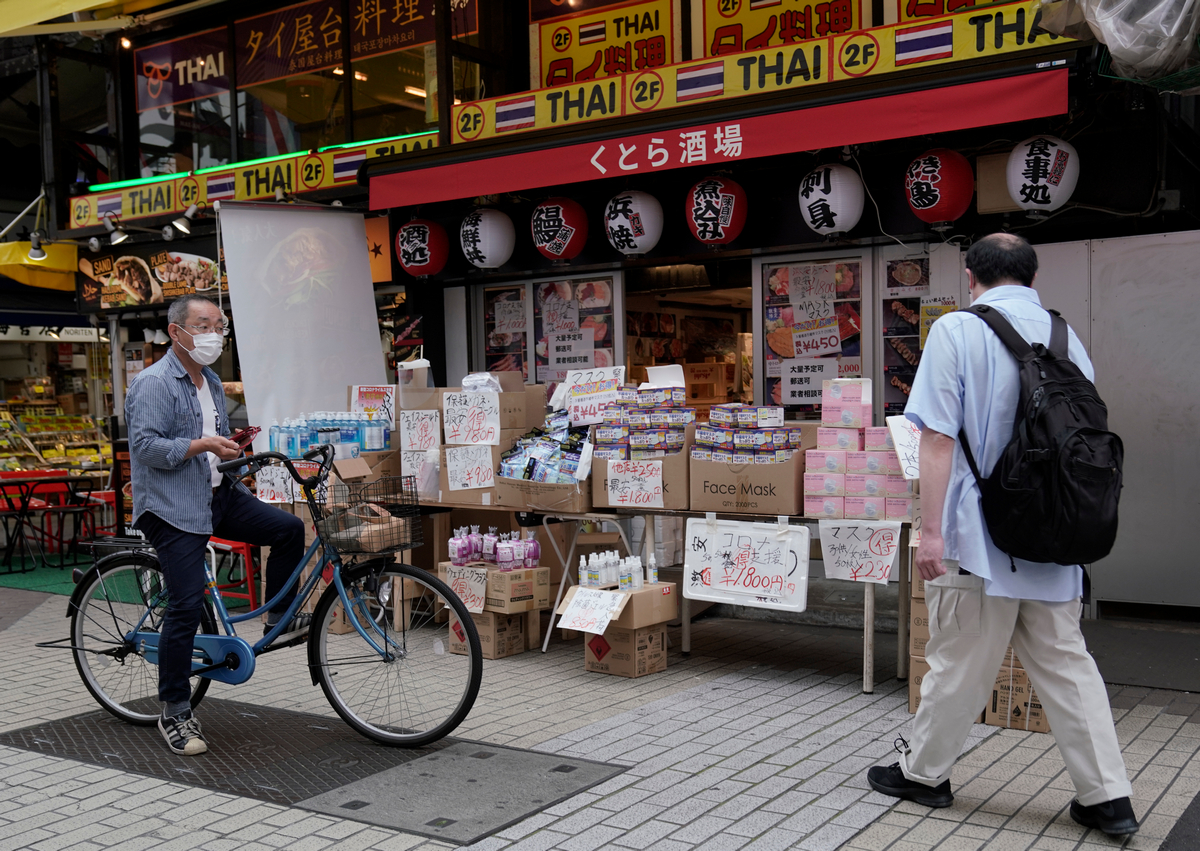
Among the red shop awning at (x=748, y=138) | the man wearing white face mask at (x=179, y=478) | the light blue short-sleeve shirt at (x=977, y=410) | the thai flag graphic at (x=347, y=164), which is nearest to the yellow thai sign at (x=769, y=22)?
the red shop awning at (x=748, y=138)

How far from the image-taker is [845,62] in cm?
743

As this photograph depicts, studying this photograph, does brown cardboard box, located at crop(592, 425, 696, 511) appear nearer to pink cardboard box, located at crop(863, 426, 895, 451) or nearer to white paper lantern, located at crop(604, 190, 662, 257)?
pink cardboard box, located at crop(863, 426, 895, 451)

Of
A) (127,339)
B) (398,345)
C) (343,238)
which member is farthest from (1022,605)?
(127,339)

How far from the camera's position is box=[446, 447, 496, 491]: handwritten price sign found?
7.20 metres

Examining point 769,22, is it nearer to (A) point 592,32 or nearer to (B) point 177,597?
(A) point 592,32

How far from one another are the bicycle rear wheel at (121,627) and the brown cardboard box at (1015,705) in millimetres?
4013

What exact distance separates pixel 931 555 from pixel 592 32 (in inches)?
303

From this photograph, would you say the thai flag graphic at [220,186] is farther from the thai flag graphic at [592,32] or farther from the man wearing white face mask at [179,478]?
the man wearing white face mask at [179,478]

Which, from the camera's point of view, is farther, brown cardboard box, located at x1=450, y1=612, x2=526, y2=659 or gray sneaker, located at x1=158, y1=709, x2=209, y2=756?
brown cardboard box, located at x1=450, y1=612, x2=526, y2=659

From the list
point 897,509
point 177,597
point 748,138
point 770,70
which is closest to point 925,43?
point 770,70

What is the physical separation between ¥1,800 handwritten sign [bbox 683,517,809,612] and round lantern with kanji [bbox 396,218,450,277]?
4.72 m

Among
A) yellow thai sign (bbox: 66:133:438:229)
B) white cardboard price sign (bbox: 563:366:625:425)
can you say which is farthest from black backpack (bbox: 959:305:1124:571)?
yellow thai sign (bbox: 66:133:438:229)

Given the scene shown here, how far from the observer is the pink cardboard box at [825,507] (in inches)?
237

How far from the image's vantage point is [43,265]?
1326 centimetres
